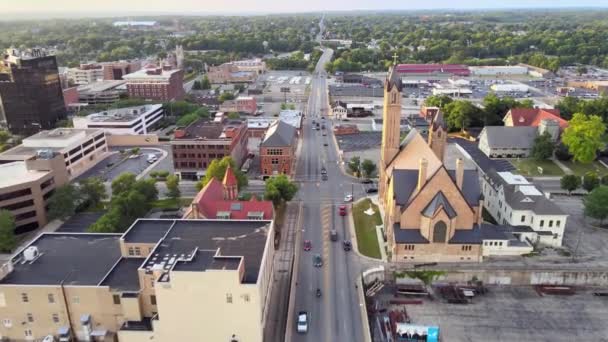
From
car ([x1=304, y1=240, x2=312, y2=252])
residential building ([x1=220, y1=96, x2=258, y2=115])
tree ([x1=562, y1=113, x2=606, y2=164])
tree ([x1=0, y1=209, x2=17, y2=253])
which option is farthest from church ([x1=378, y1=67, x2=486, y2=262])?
residential building ([x1=220, y1=96, x2=258, y2=115])

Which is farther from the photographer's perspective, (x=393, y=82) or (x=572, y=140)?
(x=572, y=140)

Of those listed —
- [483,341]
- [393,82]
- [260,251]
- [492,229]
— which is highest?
[393,82]

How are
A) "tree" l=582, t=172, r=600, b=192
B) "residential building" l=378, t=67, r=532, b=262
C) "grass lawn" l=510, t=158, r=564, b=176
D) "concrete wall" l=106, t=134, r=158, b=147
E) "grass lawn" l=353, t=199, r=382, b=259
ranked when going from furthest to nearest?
"concrete wall" l=106, t=134, r=158, b=147, "grass lawn" l=510, t=158, r=564, b=176, "tree" l=582, t=172, r=600, b=192, "grass lawn" l=353, t=199, r=382, b=259, "residential building" l=378, t=67, r=532, b=262

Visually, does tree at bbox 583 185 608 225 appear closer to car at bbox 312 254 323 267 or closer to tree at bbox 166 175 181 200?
car at bbox 312 254 323 267

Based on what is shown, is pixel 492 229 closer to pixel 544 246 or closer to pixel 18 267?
pixel 544 246

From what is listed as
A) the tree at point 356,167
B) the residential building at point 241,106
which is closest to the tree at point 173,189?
the tree at point 356,167

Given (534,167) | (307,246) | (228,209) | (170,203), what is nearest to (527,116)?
(534,167)

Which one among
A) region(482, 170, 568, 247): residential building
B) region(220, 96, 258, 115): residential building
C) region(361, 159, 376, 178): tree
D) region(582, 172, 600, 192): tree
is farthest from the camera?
region(220, 96, 258, 115): residential building

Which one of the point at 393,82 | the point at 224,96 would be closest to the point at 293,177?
the point at 393,82
